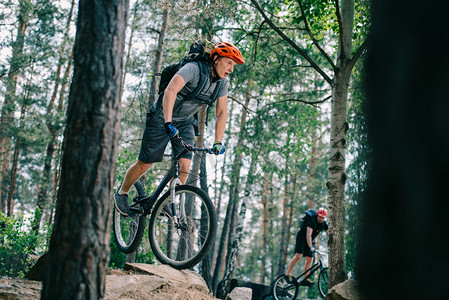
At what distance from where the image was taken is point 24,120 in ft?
56.6

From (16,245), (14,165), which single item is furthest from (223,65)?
(14,165)

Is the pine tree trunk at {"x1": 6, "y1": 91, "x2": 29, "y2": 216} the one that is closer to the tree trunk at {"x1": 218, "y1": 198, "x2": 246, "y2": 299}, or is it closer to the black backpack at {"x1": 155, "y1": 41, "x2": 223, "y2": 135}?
the tree trunk at {"x1": 218, "y1": 198, "x2": 246, "y2": 299}

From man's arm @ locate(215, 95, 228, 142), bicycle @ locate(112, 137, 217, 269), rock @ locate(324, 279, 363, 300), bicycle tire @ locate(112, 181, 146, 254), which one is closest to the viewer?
bicycle @ locate(112, 137, 217, 269)

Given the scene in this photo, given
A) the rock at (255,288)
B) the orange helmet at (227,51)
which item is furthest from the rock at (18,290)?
the rock at (255,288)

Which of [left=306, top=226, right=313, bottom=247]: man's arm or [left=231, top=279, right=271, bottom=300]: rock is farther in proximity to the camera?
[left=231, top=279, right=271, bottom=300]: rock

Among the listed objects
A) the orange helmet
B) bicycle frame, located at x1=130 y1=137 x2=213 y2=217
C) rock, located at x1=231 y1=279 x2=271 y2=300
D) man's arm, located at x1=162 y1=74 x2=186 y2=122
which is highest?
the orange helmet

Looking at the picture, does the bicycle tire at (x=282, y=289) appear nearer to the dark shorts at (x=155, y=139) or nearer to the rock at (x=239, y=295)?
the rock at (x=239, y=295)

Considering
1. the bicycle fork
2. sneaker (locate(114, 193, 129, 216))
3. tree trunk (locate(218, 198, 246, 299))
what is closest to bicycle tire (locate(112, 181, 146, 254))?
sneaker (locate(114, 193, 129, 216))

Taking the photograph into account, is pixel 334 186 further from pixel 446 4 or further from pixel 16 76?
pixel 16 76

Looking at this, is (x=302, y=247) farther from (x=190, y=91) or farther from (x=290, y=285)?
(x=190, y=91)

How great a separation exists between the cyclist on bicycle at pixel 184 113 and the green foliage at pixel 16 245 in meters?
4.35

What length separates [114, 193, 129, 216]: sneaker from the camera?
530cm

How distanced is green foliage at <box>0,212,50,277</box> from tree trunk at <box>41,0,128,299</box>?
6795 millimetres

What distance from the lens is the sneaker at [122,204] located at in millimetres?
5305
